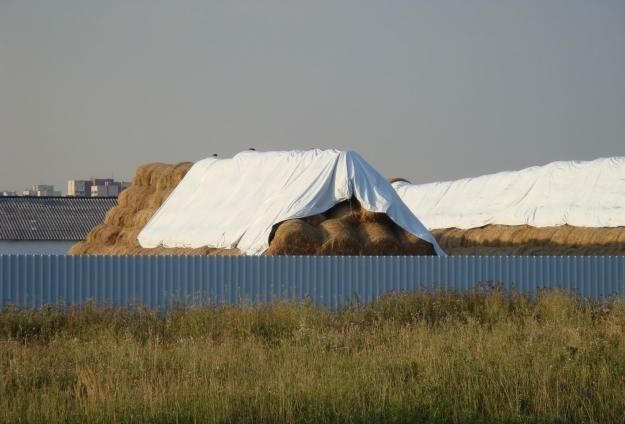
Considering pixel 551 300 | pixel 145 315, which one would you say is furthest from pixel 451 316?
pixel 145 315

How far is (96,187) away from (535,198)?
61.3 m

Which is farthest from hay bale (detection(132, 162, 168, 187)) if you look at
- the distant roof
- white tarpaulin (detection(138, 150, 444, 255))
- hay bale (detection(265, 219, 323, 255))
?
hay bale (detection(265, 219, 323, 255))

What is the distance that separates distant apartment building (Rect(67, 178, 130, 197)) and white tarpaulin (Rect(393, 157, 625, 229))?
1605 inches

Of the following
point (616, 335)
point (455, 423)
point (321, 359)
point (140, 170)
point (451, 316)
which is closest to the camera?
point (455, 423)

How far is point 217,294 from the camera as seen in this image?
1989 centimetres

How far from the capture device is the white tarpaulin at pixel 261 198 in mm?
23969

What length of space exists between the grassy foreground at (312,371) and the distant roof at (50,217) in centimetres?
2699

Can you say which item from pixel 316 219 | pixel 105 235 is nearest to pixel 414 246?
pixel 316 219

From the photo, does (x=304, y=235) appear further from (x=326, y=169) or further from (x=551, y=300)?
(x=551, y=300)

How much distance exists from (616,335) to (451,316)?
3.00 metres

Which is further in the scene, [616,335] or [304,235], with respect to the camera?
[304,235]

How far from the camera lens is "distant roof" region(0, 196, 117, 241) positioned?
42125mm

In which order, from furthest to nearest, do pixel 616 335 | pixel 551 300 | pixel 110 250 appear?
1. pixel 110 250
2. pixel 551 300
3. pixel 616 335

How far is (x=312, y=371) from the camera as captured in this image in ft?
35.5
